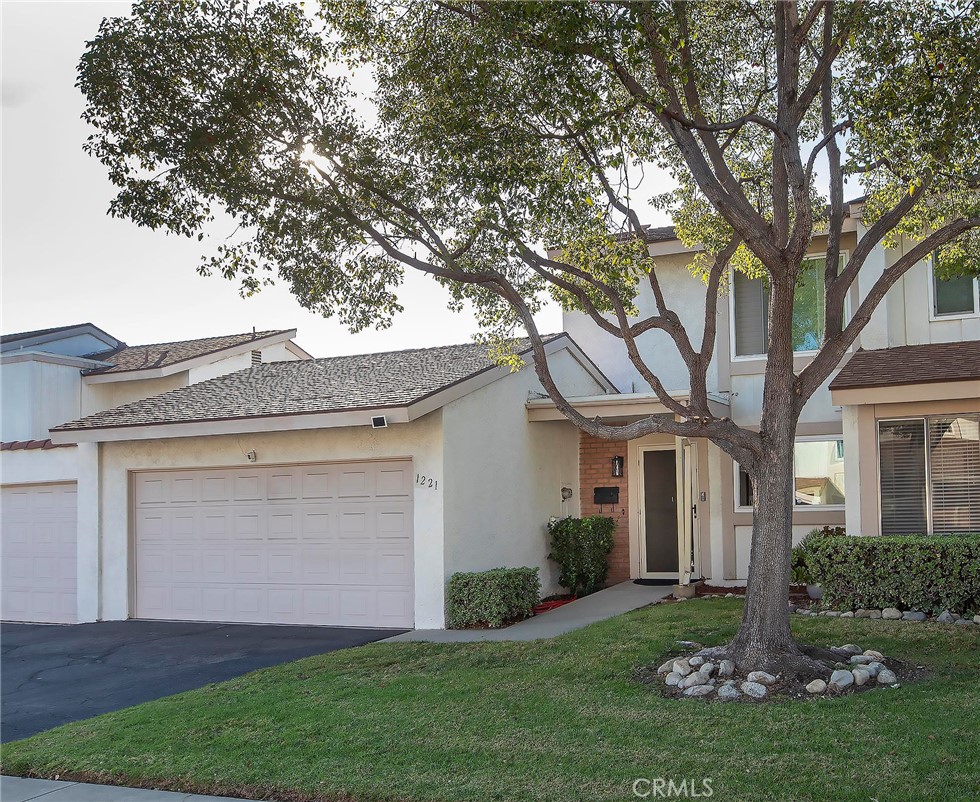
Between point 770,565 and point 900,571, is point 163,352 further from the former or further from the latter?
point 770,565

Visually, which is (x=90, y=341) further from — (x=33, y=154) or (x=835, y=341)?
(x=835, y=341)

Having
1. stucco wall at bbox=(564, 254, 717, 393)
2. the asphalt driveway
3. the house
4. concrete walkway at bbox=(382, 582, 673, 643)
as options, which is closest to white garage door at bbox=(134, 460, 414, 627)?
the house

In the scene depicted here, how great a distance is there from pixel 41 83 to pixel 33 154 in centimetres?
89

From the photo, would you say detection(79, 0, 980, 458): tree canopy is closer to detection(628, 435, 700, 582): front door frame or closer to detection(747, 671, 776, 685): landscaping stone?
detection(747, 671, 776, 685): landscaping stone

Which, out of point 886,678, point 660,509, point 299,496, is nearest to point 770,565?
point 886,678

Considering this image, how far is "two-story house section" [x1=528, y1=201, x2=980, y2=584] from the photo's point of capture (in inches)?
506

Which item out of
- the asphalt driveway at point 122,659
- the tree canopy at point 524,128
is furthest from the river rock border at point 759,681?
the asphalt driveway at point 122,659

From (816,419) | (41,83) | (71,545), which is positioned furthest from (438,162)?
(71,545)

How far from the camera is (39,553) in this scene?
16.7 meters

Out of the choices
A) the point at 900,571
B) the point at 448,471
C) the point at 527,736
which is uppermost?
the point at 448,471

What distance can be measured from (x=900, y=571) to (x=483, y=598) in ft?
17.6

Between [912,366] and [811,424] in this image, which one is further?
[811,424]

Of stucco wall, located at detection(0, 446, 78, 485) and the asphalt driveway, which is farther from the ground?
stucco wall, located at detection(0, 446, 78, 485)

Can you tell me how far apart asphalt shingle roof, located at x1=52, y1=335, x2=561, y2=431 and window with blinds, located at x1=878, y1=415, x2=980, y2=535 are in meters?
5.78
